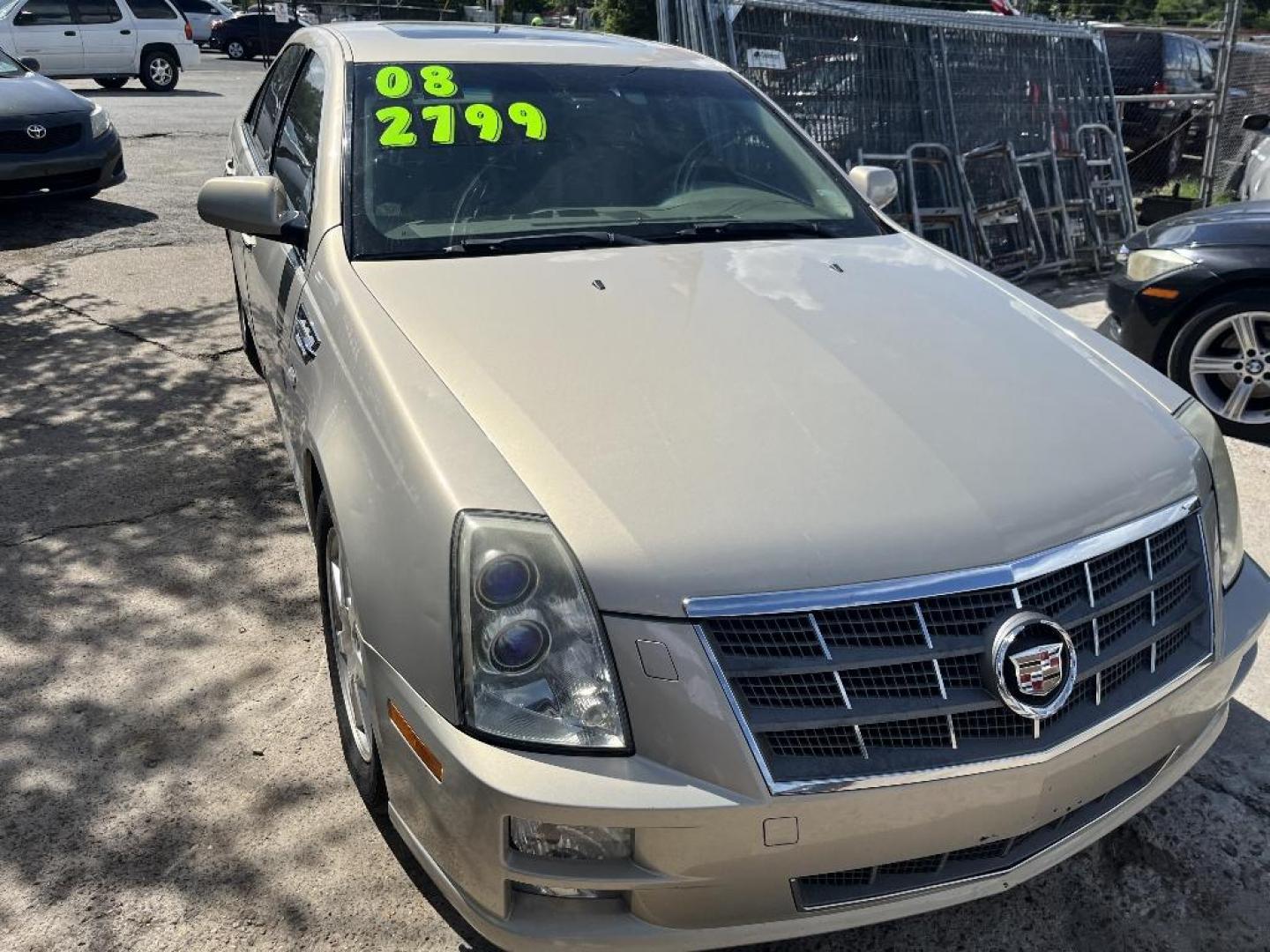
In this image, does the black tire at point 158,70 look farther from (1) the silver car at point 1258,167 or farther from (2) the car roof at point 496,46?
(2) the car roof at point 496,46

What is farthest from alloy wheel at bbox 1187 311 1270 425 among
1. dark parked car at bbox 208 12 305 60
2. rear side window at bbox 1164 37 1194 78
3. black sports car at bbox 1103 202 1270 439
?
dark parked car at bbox 208 12 305 60

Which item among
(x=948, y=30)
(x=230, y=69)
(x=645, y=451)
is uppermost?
(x=230, y=69)

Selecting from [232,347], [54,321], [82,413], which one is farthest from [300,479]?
[54,321]

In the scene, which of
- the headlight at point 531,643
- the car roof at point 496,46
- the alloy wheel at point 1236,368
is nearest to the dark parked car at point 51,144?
the car roof at point 496,46

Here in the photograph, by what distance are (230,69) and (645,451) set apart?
89.3 ft

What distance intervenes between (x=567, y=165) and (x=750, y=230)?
571 millimetres

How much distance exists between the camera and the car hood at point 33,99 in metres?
8.70

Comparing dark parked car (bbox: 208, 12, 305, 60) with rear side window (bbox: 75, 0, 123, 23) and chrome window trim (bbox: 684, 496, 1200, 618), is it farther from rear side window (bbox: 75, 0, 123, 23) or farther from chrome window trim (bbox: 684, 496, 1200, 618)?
chrome window trim (bbox: 684, 496, 1200, 618)

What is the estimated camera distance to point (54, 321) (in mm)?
6500

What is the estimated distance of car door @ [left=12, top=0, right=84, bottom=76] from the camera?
18703 millimetres

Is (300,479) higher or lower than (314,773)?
higher

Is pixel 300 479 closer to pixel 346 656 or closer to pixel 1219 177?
pixel 346 656

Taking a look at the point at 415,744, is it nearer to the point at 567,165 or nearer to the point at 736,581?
the point at 736,581

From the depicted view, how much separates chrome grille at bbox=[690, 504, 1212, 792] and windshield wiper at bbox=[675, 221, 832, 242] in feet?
5.17
